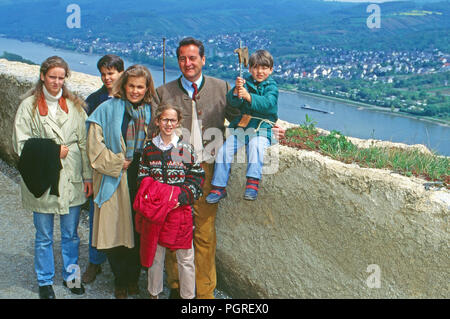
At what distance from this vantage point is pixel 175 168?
333 centimetres

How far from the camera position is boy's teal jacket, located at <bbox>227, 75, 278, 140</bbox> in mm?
3430

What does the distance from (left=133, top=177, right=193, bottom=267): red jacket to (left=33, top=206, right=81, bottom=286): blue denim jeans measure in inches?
23.9

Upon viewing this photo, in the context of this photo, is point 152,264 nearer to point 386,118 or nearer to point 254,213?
point 254,213

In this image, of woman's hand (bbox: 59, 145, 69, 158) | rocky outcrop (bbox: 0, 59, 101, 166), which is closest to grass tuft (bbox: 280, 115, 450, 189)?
woman's hand (bbox: 59, 145, 69, 158)

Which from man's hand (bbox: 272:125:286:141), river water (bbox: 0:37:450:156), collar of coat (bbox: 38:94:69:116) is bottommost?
river water (bbox: 0:37:450:156)

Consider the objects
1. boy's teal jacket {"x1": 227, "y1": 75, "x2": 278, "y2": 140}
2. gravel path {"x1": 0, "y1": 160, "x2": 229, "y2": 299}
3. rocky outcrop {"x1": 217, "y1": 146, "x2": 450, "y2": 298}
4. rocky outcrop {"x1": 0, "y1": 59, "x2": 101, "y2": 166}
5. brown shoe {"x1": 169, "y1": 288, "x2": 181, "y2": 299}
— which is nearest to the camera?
rocky outcrop {"x1": 217, "y1": 146, "x2": 450, "y2": 298}

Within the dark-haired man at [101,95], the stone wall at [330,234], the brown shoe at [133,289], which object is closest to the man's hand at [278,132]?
the stone wall at [330,234]

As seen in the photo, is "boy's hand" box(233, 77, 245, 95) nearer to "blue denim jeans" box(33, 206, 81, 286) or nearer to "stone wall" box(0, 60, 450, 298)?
"stone wall" box(0, 60, 450, 298)

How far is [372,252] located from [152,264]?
63.3 inches

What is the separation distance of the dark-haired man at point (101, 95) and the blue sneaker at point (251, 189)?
4.21 feet

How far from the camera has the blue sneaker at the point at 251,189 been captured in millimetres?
3578

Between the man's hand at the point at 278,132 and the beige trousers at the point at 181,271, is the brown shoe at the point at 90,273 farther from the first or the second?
the man's hand at the point at 278,132

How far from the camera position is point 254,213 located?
12.8 ft

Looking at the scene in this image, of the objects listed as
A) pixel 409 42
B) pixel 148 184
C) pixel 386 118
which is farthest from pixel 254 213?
pixel 409 42
